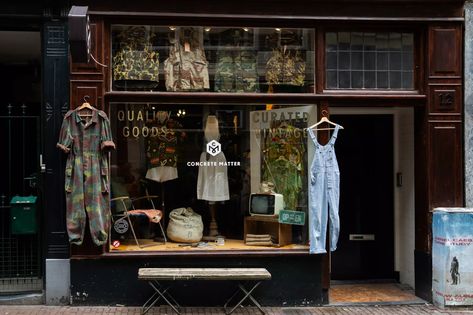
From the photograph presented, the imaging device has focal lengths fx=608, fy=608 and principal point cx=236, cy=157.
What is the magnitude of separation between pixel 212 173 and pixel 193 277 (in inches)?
68.4

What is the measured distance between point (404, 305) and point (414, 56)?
11.7 feet

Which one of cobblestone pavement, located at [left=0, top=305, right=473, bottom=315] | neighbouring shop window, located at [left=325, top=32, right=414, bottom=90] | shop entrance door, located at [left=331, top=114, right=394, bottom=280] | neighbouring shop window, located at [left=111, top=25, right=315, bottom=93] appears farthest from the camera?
shop entrance door, located at [left=331, top=114, right=394, bottom=280]

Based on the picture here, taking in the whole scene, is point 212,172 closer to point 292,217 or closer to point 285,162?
point 285,162

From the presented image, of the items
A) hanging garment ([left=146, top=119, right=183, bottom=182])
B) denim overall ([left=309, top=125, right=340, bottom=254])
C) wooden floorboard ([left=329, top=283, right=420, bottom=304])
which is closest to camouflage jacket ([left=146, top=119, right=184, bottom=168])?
hanging garment ([left=146, top=119, right=183, bottom=182])

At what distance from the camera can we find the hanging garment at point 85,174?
795 cm

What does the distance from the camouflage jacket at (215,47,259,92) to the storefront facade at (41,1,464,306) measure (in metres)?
0.02

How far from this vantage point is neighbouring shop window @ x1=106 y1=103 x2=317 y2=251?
28.1ft

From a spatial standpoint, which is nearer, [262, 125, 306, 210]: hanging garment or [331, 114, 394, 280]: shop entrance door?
[262, 125, 306, 210]: hanging garment

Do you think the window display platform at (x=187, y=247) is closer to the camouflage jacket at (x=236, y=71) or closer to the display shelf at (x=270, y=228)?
the display shelf at (x=270, y=228)

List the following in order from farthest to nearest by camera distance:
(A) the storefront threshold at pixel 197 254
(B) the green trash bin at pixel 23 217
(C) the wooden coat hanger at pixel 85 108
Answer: (B) the green trash bin at pixel 23 217 < (A) the storefront threshold at pixel 197 254 < (C) the wooden coat hanger at pixel 85 108

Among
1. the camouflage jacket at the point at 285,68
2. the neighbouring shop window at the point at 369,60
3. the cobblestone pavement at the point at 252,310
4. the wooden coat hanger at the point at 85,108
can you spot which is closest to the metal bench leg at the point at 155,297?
the cobblestone pavement at the point at 252,310

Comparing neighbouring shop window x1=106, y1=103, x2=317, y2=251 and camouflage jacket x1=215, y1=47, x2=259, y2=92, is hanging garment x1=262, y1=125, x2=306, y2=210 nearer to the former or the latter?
neighbouring shop window x1=106, y1=103, x2=317, y2=251

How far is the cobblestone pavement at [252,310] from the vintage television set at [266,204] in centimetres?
134

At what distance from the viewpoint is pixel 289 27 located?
28.4ft
